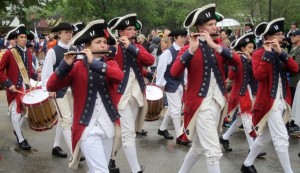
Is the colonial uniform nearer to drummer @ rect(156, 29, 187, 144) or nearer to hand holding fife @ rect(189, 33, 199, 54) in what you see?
drummer @ rect(156, 29, 187, 144)

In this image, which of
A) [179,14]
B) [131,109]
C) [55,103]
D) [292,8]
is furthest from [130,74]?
[179,14]

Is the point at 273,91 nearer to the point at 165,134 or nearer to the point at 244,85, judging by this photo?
the point at 244,85

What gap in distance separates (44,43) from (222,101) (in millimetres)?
23848

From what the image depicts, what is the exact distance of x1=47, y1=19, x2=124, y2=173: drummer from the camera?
4.72m

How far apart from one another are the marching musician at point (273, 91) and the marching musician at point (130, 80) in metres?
1.48

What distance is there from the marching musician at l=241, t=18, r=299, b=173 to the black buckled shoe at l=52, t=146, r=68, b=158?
3.11m

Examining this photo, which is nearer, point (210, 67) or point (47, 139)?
point (210, 67)

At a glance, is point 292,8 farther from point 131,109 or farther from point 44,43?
point 131,109

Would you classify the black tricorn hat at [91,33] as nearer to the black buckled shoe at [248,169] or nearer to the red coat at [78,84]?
the red coat at [78,84]

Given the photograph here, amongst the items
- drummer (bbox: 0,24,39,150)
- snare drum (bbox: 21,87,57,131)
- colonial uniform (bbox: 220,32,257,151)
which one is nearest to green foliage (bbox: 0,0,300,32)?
drummer (bbox: 0,24,39,150)

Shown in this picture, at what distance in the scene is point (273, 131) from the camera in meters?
6.11

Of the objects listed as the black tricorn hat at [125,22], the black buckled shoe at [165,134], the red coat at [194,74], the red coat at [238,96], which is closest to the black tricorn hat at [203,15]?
the red coat at [194,74]

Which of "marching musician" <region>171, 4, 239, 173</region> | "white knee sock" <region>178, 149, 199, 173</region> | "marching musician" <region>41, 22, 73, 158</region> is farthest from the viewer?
"marching musician" <region>41, 22, 73, 158</region>

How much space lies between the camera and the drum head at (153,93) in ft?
27.4
